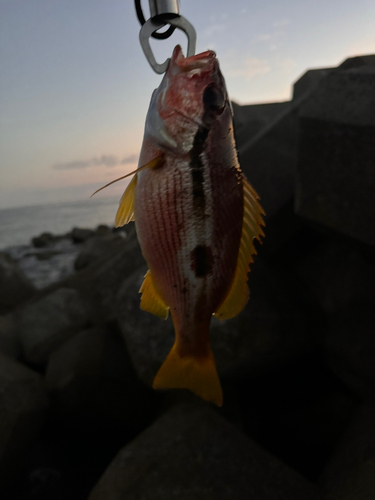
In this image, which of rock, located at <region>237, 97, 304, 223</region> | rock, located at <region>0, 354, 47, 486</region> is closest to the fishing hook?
rock, located at <region>237, 97, 304, 223</region>

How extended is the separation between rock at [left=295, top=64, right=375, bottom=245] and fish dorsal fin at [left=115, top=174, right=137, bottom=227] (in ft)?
6.58

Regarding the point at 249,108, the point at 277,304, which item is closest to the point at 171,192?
the point at 277,304

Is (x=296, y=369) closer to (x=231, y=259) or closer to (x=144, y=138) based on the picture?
(x=231, y=259)

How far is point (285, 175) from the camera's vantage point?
3.78m

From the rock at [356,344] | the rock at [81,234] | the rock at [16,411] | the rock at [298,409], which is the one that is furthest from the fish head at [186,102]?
the rock at [81,234]

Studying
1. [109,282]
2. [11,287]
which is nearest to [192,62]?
[109,282]

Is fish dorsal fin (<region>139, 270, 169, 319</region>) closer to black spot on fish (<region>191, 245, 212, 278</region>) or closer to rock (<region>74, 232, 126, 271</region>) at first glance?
black spot on fish (<region>191, 245, 212, 278</region>)

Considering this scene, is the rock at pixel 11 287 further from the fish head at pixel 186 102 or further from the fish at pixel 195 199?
the fish head at pixel 186 102

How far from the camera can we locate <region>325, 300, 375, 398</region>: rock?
3078 millimetres

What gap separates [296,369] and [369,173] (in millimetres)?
2436

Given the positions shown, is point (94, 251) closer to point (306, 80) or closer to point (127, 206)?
point (306, 80)

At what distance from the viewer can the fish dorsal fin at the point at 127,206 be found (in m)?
1.29

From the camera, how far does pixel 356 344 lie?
10.3 feet

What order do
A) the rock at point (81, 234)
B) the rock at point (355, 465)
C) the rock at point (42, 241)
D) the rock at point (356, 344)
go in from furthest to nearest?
the rock at point (42, 241) < the rock at point (81, 234) < the rock at point (356, 344) < the rock at point (355, 465)
